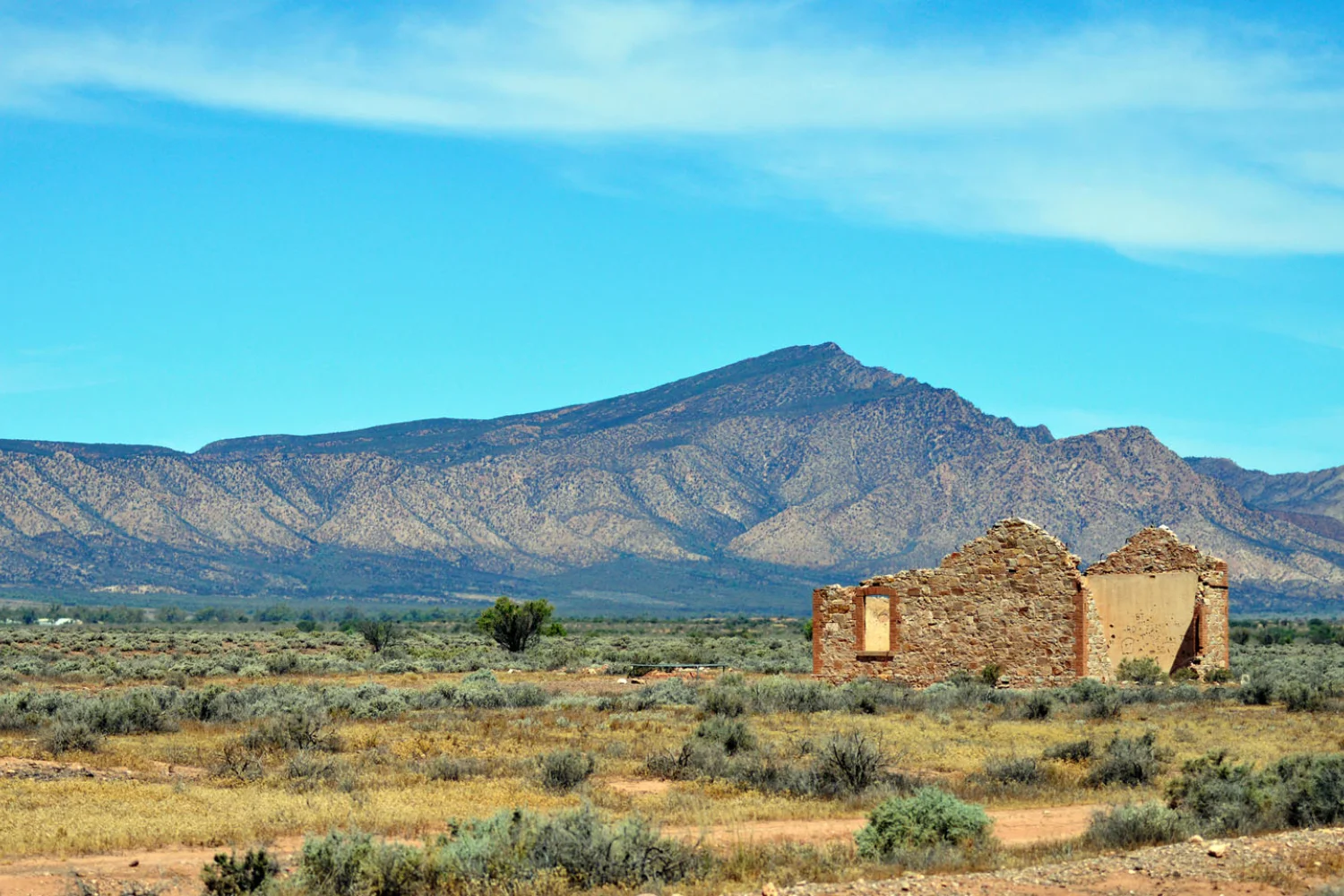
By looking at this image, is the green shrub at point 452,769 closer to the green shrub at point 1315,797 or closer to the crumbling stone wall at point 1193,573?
A: the green shrub at point 1315,797

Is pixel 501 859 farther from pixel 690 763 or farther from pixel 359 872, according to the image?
pixel 690 763

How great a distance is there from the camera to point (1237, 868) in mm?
11109

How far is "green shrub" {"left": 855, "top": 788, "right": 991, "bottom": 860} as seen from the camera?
1252 centimetres

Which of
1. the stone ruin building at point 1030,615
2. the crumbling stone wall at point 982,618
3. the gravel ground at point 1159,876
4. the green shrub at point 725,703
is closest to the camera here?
the gravel ground at point 1159,876

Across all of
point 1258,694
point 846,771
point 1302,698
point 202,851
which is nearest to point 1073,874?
point 846,771

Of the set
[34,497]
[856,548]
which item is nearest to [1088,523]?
[856,548]

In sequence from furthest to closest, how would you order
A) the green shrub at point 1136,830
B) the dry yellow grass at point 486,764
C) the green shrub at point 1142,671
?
1. the green shrub at point 1142,671
2. the dry yellow grass at point 486,764
3. the green shrub at point 1136,830

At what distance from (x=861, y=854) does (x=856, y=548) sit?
186 metres

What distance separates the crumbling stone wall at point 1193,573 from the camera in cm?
3228

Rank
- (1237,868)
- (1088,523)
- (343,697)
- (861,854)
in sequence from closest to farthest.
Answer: (1237,868) → (861,854) → (343,697) → (1088,523)

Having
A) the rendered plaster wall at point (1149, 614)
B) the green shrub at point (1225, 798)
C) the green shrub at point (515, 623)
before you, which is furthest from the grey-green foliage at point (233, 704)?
the green shrub at point (515, 623)

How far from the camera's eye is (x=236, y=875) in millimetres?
10977

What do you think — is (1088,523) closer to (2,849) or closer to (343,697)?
(343,697)

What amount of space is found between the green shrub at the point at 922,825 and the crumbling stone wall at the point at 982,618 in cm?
1678
